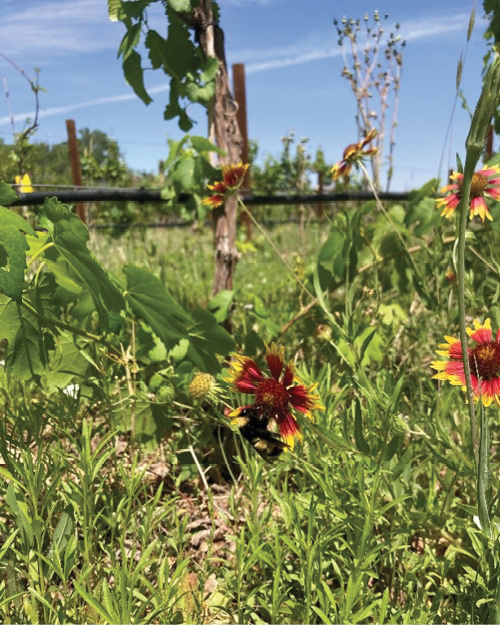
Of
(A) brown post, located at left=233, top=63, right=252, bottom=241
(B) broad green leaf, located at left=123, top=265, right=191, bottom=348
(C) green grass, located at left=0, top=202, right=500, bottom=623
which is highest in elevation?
(A) brown post, located at left=233, top=63, right=252, bottom=241

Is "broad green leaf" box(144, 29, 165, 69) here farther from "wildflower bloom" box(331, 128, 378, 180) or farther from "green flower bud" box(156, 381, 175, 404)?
"green flower bud" box(156, 381, 175, 404)

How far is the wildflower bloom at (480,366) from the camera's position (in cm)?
103

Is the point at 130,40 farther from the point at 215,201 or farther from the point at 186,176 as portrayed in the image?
the point at 215,201

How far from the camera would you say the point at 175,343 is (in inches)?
57.5

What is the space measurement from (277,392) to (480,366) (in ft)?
1.23

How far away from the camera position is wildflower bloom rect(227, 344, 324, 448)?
1.02 m

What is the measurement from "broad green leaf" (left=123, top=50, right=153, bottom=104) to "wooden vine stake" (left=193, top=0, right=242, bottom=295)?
0.87 feet

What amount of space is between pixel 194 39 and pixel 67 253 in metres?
1.27

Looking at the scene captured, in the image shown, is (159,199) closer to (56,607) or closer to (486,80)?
(56,607)

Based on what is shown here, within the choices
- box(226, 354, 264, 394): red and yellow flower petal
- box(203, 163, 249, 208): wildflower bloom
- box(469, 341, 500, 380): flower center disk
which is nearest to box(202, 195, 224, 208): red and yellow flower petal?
box(203, 163, 249, 208): wildflower bloom

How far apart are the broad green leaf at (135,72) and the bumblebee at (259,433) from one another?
136 cm

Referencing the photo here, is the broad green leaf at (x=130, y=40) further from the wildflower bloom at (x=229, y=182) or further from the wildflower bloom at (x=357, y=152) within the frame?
the wildflower bloom at (x=357, y=152)

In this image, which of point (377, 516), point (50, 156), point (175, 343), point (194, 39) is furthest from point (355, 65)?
point (377, 516)

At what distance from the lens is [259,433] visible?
1001 mm
